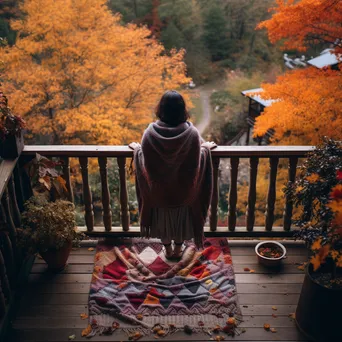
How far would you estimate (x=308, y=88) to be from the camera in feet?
21.4

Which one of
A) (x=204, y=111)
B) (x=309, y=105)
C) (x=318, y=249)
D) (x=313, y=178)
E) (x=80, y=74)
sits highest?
(x=313, y=178)

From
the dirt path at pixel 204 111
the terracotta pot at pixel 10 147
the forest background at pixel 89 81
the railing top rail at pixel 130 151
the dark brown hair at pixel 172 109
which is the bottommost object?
the dirt path at pixel 204 111

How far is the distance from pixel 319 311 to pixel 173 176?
1.18 metres

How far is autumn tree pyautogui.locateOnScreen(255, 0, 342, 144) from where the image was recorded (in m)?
6.24

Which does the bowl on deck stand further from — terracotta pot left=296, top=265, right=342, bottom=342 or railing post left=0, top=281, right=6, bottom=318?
railing post left=0, top=281, right=6, bottom=318

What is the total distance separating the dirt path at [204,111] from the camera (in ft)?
46.8

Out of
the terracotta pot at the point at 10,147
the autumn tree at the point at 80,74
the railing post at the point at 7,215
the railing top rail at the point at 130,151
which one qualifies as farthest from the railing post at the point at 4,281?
the autumn tree at the point at 80,74

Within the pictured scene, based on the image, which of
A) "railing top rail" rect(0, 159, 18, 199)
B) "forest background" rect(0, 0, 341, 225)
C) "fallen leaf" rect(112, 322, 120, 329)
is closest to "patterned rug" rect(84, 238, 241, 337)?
"fallen leaf" rect(112, 322, 120, 329)

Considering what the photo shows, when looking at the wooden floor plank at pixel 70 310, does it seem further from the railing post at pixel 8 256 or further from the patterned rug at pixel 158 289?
the railing post at pixel 8 256

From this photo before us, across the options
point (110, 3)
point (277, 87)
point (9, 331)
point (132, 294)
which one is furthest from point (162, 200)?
point (110, 3)

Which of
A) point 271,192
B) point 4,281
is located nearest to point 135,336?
point 4,281

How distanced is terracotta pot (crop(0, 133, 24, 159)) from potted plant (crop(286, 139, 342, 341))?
1.94m

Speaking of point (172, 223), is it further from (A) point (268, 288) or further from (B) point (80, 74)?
(B) point (80, 74)

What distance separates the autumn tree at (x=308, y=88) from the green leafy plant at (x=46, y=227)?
14.9ft
